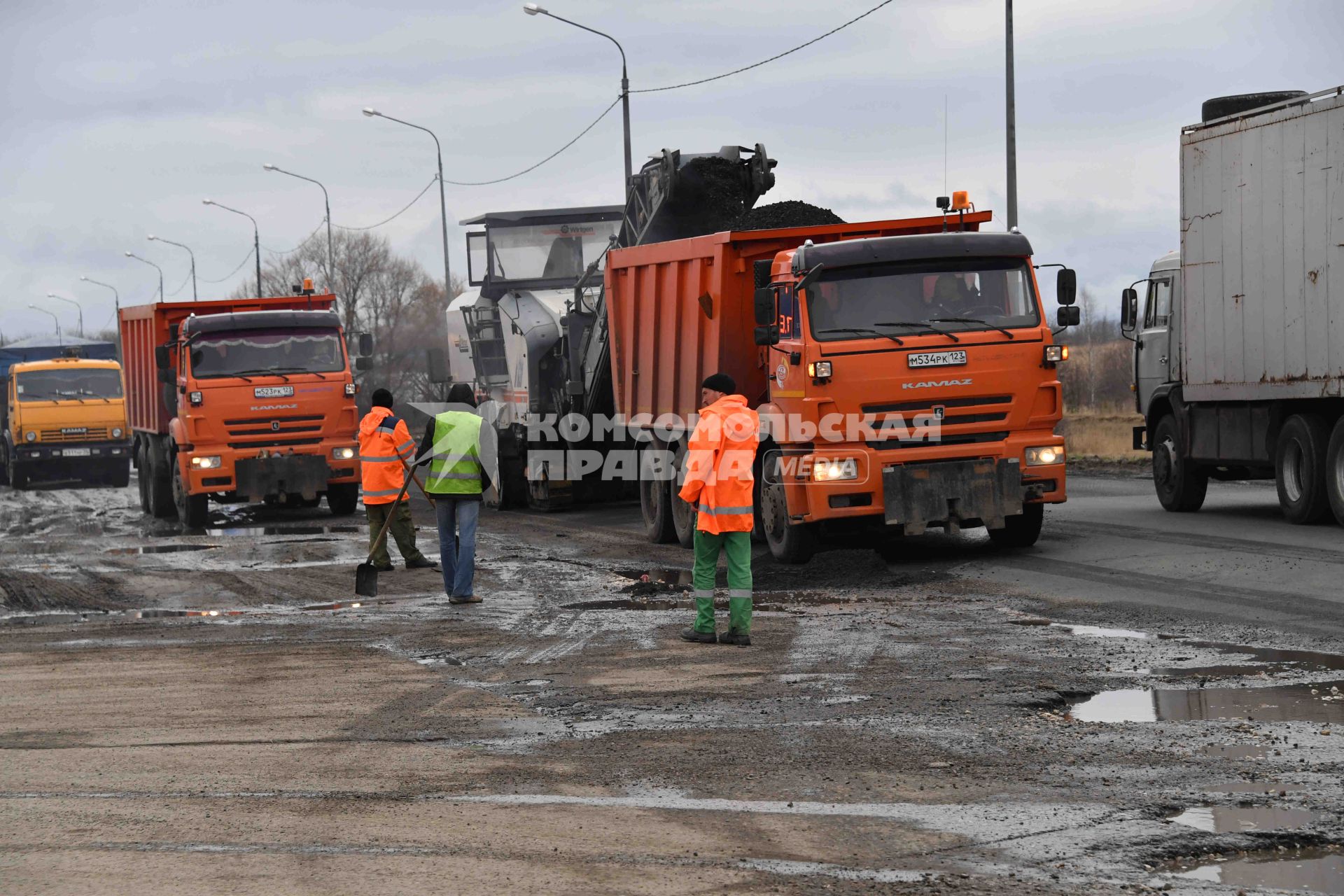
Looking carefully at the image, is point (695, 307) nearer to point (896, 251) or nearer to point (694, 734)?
point (896, 251)

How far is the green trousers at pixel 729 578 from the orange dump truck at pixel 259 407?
39.2 ft

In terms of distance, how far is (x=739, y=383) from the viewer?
558 inches

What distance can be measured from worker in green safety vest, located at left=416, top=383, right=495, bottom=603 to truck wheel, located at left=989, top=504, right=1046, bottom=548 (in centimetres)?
426

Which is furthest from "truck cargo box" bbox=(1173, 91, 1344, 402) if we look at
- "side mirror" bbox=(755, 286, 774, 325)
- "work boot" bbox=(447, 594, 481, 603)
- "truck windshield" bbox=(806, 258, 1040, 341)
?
"work boot" bbox=(447, 594, 481, 603)

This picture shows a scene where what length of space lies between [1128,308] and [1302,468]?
3.22m

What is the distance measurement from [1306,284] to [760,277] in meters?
4.69

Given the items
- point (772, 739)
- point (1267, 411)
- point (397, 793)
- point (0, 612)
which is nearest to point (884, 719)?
point (772, 739)

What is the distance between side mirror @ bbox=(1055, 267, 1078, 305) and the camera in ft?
42.0

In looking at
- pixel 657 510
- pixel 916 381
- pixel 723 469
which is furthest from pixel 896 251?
pixel 657 510

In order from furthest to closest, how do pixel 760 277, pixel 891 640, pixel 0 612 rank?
1. pixel 760 277
2. pixel 0 612
3. pixel 891 640

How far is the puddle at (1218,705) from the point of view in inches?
272

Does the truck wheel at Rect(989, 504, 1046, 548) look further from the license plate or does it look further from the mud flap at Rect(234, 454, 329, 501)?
the mud flap at Rect(234, 454, 329, 501)

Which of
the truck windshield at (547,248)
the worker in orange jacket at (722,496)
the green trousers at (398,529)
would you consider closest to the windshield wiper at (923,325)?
the worker in orange jacket at (722,496)

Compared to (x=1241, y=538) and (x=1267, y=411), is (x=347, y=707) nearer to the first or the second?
(x=1241, y=538)
